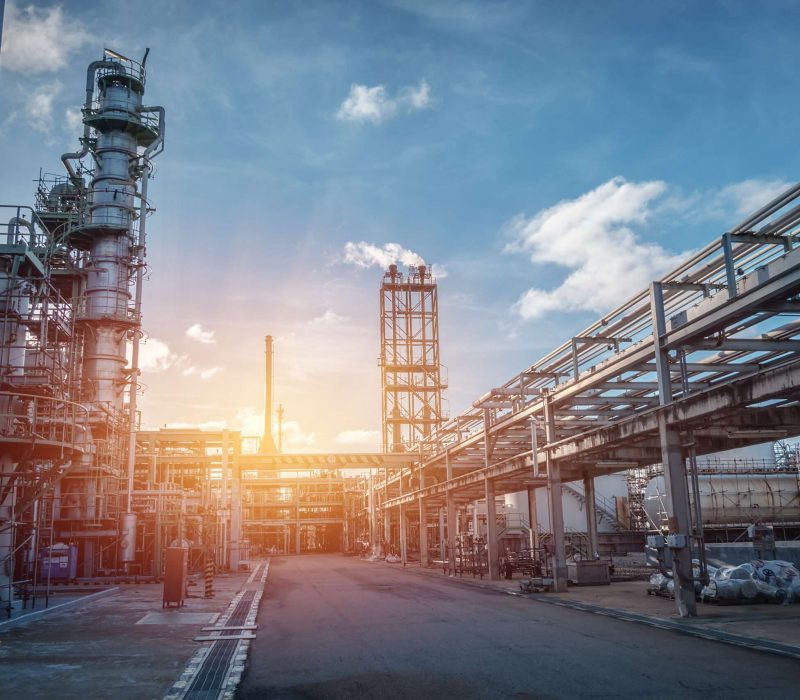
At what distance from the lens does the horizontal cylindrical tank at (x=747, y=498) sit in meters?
43.7

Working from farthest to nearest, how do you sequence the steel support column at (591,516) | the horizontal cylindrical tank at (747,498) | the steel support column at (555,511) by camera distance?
the horizontal cylindrical tank at (747,498)
the steel support column at (591,516)
the steel support column at (555,511)

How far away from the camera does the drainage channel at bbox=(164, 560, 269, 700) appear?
9.45m

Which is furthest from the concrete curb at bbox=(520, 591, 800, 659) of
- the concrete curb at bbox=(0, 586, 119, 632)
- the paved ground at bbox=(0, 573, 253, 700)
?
the concrete curb at bbox=(0, 586, 119, 632)

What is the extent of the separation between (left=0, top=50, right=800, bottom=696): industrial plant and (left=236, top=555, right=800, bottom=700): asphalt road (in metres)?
3.92

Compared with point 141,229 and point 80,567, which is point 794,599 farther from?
point 141,229

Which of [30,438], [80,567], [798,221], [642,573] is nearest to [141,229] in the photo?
[80,567]

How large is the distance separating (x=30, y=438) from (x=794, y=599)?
2045 cm

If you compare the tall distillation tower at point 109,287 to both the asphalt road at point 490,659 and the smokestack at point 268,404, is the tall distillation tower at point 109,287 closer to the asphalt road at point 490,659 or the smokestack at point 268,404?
the asphalt road at point 490,659

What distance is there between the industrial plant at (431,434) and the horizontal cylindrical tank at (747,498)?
0.43ft

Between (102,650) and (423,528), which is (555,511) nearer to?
(102,650)

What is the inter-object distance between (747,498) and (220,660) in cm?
4101

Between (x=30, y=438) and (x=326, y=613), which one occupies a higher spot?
(x=30, y=438)

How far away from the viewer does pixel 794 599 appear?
61.1 feet

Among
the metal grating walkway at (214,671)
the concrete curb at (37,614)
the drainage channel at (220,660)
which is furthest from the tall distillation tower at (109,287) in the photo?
the metal grating walkway at (214,671)
